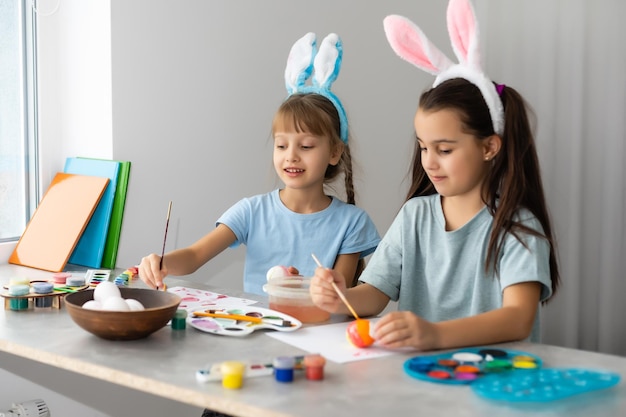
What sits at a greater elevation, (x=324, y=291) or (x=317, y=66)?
(x=317, y=66)

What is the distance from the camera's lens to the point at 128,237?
212 centimetres

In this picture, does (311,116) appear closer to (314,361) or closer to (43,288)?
(43,288)

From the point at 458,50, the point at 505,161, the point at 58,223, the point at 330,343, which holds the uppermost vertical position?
the point at 458,50

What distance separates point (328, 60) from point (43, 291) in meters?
0.84

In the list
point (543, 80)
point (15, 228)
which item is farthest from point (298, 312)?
point (543, 80)

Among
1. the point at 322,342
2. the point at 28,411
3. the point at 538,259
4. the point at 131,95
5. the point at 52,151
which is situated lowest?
the point at 28,411

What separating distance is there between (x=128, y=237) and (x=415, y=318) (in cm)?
120

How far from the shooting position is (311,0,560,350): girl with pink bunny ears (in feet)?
4.39

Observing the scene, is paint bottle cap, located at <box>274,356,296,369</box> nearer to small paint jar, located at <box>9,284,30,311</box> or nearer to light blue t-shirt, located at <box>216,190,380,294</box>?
small paint jar, located at <box>9,284,30,311</box>

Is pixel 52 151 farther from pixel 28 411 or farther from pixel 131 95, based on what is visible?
pixel 28 411

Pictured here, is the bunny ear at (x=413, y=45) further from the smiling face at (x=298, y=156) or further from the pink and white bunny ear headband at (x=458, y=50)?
the smiling face at (x=298, y=156)

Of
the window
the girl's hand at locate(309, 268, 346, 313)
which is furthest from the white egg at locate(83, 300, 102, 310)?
the window

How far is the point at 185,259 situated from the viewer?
5.70 feet

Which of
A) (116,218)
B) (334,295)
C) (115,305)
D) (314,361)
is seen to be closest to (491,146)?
(334,295)
